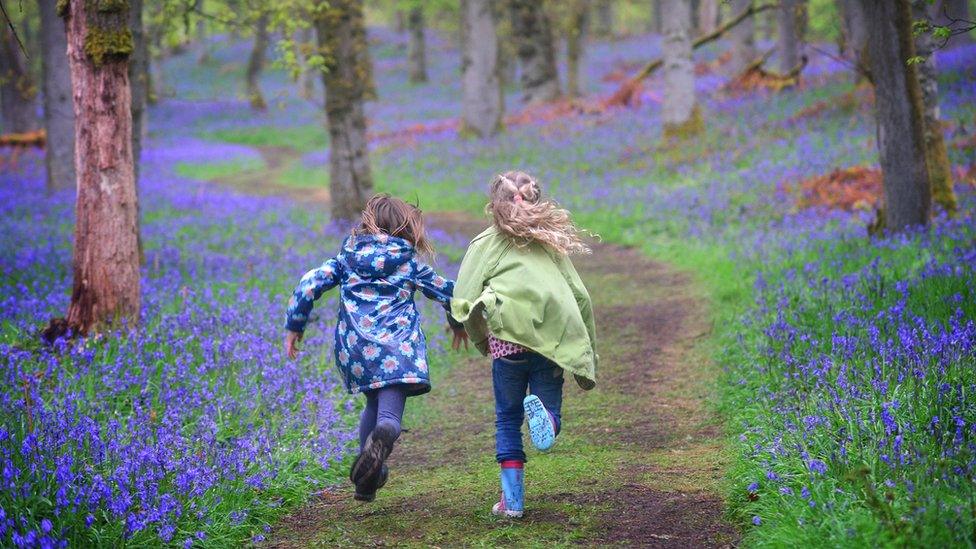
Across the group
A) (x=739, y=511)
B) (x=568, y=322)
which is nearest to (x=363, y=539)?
(x=568, y=322)

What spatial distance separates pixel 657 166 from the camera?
18.9 meters

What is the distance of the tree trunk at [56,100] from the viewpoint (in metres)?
17.5

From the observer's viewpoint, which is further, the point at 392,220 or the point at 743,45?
the point at 743,45

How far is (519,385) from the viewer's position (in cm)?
511

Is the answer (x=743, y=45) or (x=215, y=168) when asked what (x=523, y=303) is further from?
(x=215, y=168)

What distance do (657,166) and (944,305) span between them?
498 inches

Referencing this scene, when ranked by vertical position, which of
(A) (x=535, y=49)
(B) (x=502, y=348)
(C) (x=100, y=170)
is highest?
(A) (x=535, y=49)

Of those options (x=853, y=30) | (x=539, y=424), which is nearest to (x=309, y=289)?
(x=539, y=424)

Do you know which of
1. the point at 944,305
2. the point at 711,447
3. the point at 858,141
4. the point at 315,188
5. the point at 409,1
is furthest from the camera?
the point at 409,1

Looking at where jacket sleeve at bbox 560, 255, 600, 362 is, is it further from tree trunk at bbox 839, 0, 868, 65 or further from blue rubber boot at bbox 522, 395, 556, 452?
tree trunk at bbox 839, 0, 868, 65

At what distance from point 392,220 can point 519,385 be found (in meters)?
1.15

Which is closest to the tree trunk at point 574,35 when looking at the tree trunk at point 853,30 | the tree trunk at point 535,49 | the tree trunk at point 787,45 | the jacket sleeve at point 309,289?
the tree trunk at point 535,49

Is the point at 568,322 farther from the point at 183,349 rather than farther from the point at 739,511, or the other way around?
the point at 183,349

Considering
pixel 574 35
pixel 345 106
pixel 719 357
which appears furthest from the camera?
pixel 574 35
